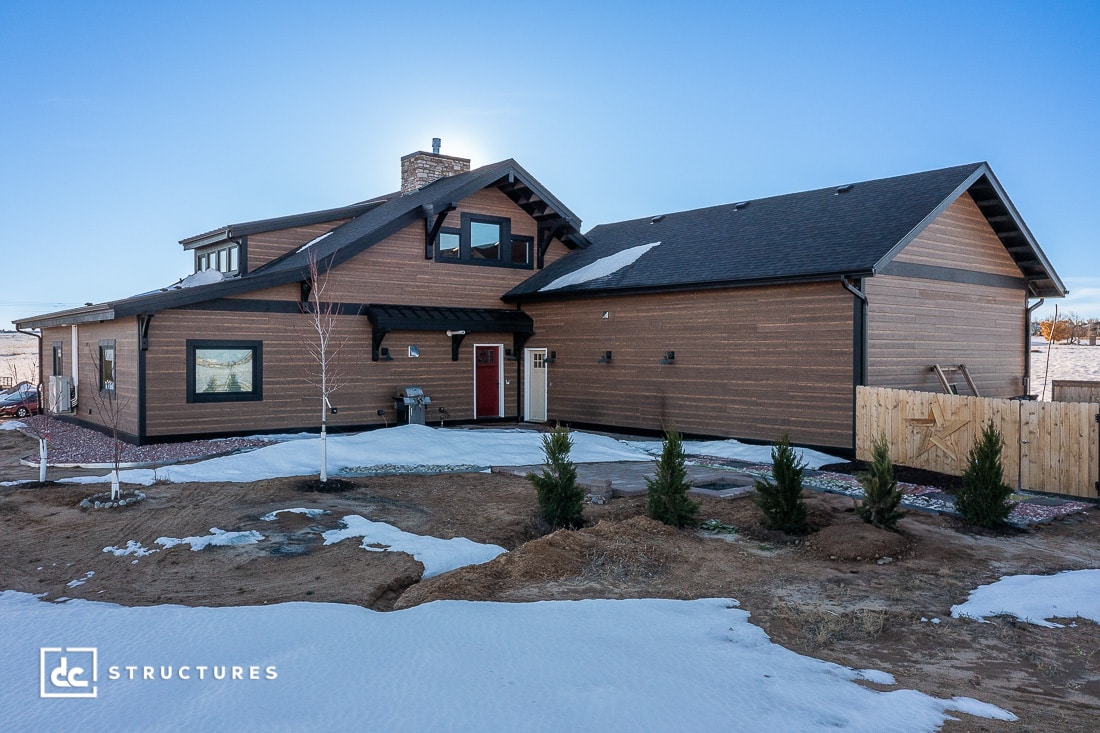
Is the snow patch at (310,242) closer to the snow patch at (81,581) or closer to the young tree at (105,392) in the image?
the young tree at (105,392)

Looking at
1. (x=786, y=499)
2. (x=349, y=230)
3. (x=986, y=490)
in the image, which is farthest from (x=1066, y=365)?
(x=786, y=499)

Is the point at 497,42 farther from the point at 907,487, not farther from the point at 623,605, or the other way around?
the point at 623,605

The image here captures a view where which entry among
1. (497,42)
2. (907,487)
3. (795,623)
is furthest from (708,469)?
(497,42)

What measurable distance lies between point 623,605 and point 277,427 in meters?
13.1

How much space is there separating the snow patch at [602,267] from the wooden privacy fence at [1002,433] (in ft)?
24.7

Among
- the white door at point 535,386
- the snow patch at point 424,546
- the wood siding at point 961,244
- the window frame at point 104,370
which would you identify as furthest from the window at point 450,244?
the snow patch at point 424,546

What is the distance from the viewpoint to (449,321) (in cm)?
1917

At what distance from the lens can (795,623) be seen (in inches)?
226

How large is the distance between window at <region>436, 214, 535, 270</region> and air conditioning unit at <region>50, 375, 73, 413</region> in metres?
9.83

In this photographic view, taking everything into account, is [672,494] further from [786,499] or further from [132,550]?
[132,550]

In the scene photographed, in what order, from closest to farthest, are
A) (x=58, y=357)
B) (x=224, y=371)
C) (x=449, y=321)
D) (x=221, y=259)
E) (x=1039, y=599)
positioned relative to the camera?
(x=1039, y=599), (x=224, y=371), (x=449, y=321), (x=221, y=259), (x=58, y=357)

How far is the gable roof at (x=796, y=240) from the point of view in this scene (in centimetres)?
1485

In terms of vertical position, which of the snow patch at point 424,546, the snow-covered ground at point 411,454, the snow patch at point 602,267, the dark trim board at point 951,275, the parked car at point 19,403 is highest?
the snow patch at point 602,267

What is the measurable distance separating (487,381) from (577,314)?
3.13 meters
